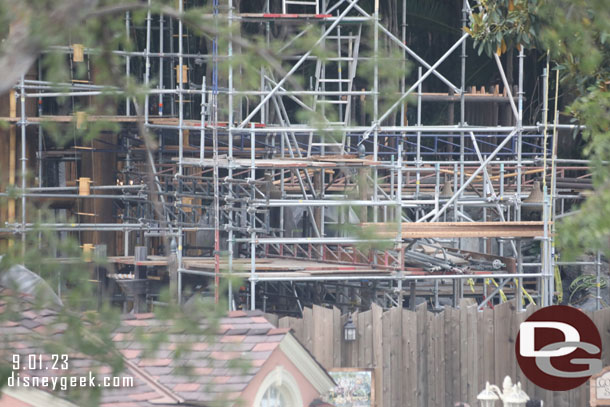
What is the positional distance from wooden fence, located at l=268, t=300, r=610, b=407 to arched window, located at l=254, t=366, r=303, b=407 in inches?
109

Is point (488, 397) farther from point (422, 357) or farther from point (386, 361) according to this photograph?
point (386, 361)

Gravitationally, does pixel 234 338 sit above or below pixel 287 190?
below

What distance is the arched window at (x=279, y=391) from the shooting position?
9.77 m

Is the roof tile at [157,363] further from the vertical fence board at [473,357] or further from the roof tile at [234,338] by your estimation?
the vertical fence board at [473,357]

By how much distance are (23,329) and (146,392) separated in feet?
4.19

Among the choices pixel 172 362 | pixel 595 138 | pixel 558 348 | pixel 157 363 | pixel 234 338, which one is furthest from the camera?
pixel 558 348

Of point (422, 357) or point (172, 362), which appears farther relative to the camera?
point (422, 357)

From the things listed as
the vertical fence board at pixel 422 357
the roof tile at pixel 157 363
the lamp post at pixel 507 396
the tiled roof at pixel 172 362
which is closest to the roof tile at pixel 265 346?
the tiled roof at pixel 172 362

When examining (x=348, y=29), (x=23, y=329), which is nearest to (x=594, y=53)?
(x=23, y=329)

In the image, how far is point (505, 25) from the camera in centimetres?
1279

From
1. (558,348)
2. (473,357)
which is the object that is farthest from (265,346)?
(558,348)

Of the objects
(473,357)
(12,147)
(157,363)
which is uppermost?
(12,147)

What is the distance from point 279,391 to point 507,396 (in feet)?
14.3

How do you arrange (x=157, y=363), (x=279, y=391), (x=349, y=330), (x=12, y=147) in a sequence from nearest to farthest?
(x=157, y=363)
(x=279, y=391)
(x=349, y=330)
(x=12, y=147)
